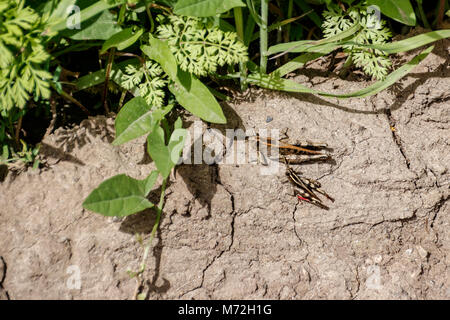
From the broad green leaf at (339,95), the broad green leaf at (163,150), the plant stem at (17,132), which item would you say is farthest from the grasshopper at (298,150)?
the plant stem at (17,132)

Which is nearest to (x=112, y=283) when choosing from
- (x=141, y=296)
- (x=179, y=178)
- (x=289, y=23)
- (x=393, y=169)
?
(x=141, y=296)

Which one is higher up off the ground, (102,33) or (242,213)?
(102,33)

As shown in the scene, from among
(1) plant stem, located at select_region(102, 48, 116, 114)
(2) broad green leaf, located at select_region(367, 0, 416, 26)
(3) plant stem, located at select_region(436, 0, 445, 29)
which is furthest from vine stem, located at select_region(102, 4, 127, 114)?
(3) plant stem, located at select_region(436, 0, 445, 29)

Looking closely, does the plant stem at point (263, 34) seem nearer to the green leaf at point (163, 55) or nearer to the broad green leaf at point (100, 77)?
the green leaf at point (163, 55)

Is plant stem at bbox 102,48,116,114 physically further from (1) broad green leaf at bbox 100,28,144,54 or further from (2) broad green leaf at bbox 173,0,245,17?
(2) broad green leaf at bbox 173,0,245,17

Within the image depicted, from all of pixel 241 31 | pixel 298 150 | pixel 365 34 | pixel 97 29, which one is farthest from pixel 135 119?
pixel 365 34

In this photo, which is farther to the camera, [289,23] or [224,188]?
[289,23]

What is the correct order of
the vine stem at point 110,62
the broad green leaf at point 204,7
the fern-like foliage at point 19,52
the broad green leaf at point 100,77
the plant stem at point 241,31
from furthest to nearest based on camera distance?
1. the broad green leaf at point 100,77
2. the plant stem at point 241,31
3. the vine stem at point 110,62
4. the broad green leaf at point 204,7
5. the fern-like foliage at point 19,52

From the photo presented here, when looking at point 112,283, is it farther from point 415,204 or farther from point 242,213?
point 415,204
